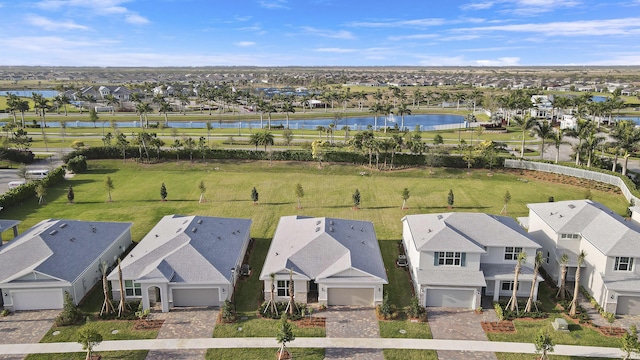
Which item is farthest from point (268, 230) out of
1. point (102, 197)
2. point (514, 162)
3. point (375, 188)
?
point (514, 162)

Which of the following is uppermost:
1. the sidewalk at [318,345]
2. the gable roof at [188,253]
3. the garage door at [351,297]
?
the gable roof at [188,253]

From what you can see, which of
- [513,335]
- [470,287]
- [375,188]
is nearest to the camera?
[513,335]

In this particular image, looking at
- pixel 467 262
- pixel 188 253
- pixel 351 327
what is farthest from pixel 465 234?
pixel 188 253

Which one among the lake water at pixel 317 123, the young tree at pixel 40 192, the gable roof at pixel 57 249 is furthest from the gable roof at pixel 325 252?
the lake water at pixel 317 123

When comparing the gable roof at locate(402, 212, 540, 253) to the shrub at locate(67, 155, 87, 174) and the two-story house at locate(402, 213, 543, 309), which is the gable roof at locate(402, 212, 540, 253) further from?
the shrub at locate(67, 155, 87, 174)

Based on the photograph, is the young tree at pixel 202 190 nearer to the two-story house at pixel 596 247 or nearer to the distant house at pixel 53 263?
the distant house at pixel 53 263

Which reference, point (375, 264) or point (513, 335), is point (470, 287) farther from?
point (375, 264)

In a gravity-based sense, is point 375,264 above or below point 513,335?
above
